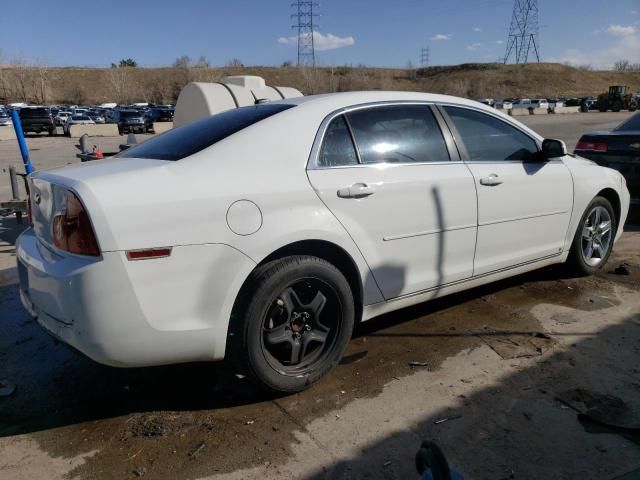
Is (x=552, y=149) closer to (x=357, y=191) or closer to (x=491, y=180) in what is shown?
(x=491, y=180)

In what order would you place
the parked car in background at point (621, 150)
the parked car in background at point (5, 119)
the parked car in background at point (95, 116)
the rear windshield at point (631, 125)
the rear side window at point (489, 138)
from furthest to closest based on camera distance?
1. the parked car in background at point (95, 116)
2. the parked car in background at point (5, 119)
3. the rear windshield at point (631, 125)
4. the parked car in background at point (621, 150)
5. the rear side window at point (489, 138)

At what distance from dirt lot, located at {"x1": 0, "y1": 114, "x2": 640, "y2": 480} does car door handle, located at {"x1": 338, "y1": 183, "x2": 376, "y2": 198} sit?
1.09m

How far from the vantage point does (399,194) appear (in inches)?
130

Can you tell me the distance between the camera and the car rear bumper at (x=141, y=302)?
2.44 meters

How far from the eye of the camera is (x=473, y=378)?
3197 mm

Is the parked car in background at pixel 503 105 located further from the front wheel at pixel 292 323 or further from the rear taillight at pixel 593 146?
the front wheel at pixel 292 323

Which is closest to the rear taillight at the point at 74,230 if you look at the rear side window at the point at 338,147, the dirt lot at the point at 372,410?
the dirt lot at the point at 372,410

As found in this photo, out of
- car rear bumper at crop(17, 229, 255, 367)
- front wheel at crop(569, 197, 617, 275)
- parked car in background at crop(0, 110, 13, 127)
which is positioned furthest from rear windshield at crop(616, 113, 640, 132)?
parked car in background at crop(0, 110, 13, 127)

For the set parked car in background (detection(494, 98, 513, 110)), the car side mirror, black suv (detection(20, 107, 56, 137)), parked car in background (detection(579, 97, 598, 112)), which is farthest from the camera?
parked car in background (detection(579, 97, 598, 112))

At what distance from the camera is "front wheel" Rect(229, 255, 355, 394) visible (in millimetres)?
2775

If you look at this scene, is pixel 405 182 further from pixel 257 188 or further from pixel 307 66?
pixel 307 66

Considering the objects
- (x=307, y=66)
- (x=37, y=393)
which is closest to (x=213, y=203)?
(x=37, y=393)

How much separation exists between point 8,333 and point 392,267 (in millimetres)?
2918

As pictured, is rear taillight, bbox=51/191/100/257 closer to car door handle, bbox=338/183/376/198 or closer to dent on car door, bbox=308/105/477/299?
dent on car door, bbox=308/105/477/299
